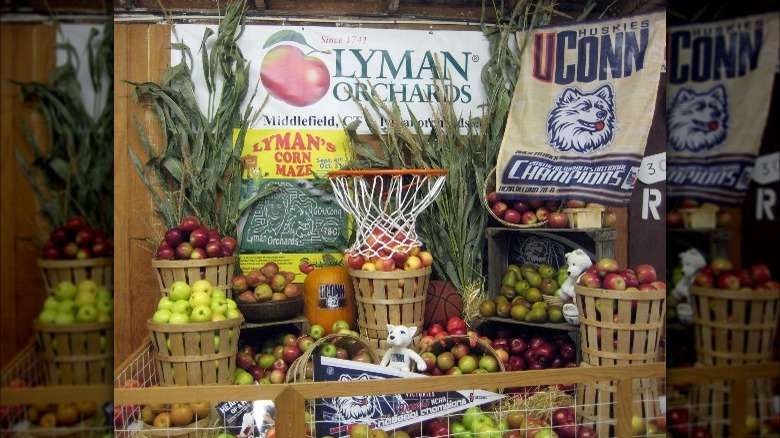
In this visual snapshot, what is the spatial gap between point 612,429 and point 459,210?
4.52ft

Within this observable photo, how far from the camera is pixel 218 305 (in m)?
3.70

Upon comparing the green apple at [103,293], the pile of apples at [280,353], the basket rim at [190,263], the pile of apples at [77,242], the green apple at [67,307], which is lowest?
the pile of apples at [280,353]

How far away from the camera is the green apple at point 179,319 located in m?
3.63

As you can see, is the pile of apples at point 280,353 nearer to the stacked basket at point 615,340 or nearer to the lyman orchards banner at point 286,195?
the lyman orchards banner at point 286,195

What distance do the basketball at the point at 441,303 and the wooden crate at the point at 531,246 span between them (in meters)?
0.19

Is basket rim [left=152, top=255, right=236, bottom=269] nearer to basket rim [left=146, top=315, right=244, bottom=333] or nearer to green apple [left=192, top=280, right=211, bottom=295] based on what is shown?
green apple [left=192, top=280, right=211, bottom=295]

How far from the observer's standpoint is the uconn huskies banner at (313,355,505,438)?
12.2 feet

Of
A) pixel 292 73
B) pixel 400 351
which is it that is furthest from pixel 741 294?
pixel 292 73

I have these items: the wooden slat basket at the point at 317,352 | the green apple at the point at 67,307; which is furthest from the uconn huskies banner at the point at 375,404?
the green apple at the point at 67,307

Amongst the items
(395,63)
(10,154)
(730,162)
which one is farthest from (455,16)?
(10,154)

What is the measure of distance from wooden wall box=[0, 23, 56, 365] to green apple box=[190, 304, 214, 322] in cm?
80

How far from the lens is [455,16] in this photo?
395cm

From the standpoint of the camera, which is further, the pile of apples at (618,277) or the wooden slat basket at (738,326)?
the pile of apples at (618,277)

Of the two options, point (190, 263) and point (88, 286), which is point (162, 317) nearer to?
point (190, 263)
